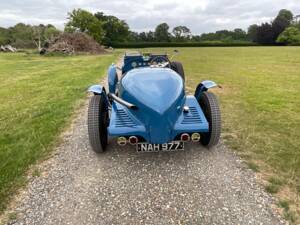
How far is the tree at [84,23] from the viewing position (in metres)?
44.4

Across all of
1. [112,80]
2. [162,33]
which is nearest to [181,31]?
[162,33]

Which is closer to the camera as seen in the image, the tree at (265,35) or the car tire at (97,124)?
the car tire at (97,124)

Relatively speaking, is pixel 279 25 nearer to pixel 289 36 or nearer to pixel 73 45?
pixel 289 36

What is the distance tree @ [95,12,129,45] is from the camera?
6594cm

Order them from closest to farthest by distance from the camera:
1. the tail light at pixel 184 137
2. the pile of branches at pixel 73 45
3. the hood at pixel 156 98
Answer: the hood at pixel 156 98 → the tail light at pixel 184 137 → the pile of branches at pixel 73 45

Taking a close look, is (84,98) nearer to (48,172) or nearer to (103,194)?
(48,172)

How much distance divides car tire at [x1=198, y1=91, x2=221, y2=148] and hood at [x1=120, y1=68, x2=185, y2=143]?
0.49 meters

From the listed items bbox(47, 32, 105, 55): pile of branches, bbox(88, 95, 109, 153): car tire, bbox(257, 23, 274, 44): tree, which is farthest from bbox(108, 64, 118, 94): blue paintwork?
bbox(257, 23, 274, 44): tree

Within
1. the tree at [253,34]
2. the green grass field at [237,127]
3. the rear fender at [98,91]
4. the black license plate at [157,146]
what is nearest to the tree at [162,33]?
the tree at [253,34]

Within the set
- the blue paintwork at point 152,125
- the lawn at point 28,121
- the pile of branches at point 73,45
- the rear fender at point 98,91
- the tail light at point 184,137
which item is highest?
the rear fender at point 98,91

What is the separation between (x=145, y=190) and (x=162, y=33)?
3229 inches

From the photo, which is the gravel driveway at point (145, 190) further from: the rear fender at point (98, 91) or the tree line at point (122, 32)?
the tree line at point (122, 32)

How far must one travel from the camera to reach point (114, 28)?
66375 mm

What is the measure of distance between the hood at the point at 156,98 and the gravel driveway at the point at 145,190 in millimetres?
561
